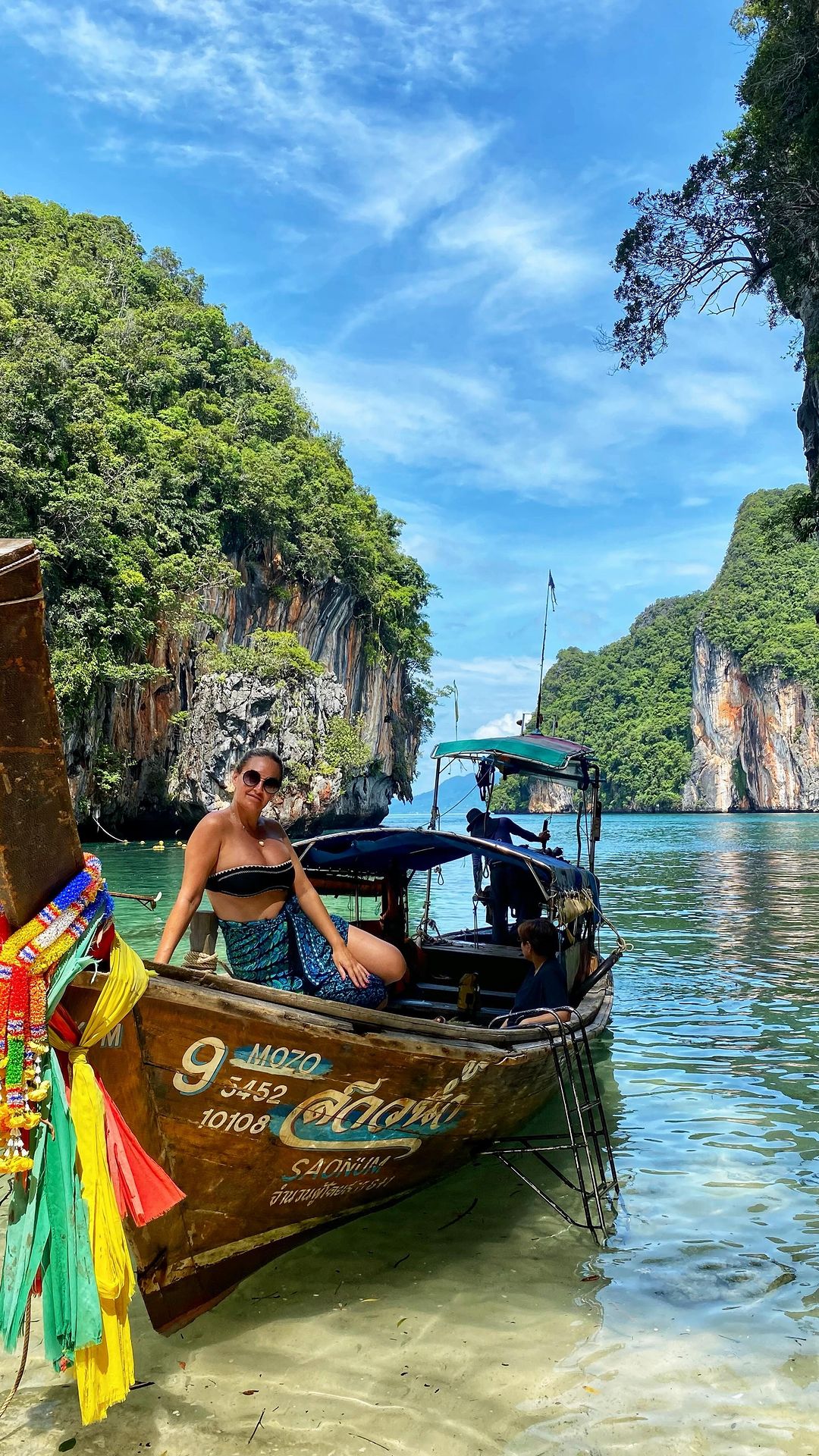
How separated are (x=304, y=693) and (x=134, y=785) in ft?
19.4

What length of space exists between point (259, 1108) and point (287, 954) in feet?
2.62

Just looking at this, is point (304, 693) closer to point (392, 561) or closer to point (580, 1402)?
point (392, 561)

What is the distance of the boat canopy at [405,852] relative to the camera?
5598 millimetres

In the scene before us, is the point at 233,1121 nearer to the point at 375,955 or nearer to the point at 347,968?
the point at 347,968

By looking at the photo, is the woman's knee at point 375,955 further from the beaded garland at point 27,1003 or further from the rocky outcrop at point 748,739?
the rocky outcrop at point 748,739

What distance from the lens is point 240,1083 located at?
2.85 m

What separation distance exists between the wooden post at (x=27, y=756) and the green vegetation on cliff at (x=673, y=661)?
200 ft

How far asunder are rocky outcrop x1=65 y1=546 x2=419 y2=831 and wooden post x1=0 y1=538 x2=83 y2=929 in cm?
1747

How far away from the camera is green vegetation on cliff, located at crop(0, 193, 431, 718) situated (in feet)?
66.1

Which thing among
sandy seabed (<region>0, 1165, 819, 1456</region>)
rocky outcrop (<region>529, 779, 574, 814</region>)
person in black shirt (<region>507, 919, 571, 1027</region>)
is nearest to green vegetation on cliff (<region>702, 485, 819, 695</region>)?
rocky outcrop (<region>529, 779, 574, 814</region>)

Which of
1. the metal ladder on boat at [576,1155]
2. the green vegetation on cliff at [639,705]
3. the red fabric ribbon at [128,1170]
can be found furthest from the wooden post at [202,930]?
the green vegetation on cliff at [639,705]

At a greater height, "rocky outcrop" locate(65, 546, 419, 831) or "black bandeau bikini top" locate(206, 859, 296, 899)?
"rocky outcrop" locate(65, 546, 419, 831)

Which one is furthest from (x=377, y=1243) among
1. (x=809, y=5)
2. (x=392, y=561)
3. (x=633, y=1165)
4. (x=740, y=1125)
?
(x=392, y=561)

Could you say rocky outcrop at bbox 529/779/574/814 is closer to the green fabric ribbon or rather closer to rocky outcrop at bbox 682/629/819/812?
rocky outcrop at bbox 682/629/819/812
